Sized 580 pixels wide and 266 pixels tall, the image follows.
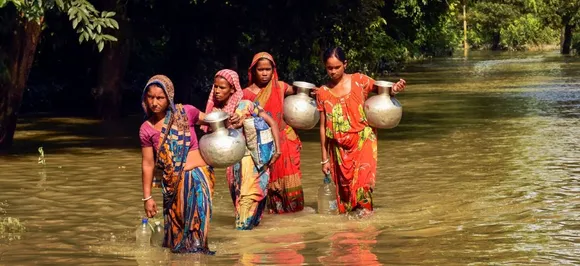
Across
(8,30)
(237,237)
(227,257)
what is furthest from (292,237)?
(8,30)

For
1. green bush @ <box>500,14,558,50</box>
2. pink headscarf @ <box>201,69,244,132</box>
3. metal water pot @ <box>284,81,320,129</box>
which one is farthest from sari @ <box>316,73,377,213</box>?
green bush @ <box>500,14,558,50</box>

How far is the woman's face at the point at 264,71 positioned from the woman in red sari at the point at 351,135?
0.46 meters

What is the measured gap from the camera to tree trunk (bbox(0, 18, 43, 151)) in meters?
16.7

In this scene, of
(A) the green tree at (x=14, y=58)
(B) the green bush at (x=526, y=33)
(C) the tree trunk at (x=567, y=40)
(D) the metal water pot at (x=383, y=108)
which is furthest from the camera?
(B) the green bush at (x=526, y=33)

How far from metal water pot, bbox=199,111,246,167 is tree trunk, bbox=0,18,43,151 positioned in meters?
8.78

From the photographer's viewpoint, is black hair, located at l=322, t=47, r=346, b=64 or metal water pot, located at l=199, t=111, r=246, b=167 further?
black hair, located at l=322, t=47, r=346, b=64

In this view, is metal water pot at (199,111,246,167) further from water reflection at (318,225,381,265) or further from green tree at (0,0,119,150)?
green tree at (0,0,119,150)

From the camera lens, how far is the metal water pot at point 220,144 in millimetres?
8234

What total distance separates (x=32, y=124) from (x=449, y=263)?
1677 centimetres

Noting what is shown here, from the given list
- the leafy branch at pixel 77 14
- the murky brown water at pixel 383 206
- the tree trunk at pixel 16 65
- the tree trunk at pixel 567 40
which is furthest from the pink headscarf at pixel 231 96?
the tree trunk at pixel 567 40

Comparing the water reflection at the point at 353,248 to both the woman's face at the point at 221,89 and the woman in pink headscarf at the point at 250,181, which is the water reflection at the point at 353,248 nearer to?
the woman in pink headscarf at the point at 250,181

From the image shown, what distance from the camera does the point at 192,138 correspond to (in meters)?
8.46

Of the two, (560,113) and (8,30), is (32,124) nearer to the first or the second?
(8,30)

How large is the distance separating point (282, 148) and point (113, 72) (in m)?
13.0
